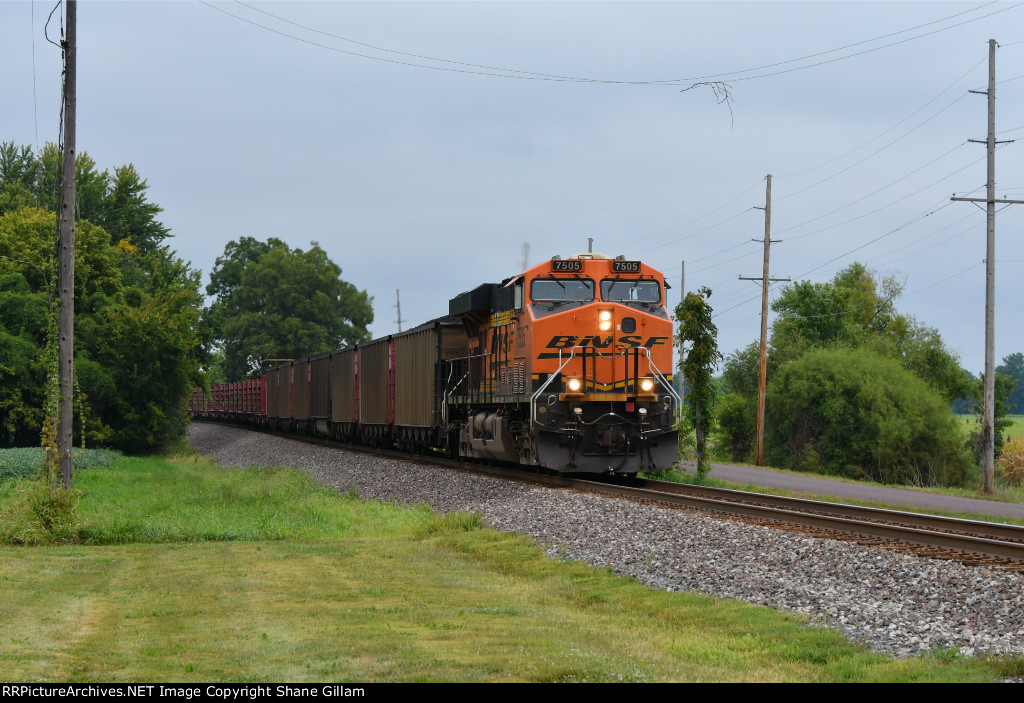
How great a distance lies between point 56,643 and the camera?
26.4 feet

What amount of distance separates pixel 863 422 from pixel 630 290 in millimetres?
28405

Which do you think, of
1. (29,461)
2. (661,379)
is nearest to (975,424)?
(661,379)

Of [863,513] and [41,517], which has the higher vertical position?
[863,513]

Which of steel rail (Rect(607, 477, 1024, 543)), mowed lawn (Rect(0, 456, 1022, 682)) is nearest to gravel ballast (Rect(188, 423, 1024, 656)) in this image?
mowed lawn (Rect(0, 456, 1022, 682))

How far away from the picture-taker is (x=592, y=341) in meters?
20.6

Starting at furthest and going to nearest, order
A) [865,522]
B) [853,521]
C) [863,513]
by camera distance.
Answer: [863,513]
[853,521]
[865,522]

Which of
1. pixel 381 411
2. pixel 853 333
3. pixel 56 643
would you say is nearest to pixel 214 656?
pixel 56 643

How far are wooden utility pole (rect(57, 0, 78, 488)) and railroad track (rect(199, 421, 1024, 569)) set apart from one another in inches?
358

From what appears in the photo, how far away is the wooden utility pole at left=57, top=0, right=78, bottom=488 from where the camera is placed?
16.3 m

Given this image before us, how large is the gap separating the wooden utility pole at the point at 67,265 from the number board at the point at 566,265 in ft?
30.2

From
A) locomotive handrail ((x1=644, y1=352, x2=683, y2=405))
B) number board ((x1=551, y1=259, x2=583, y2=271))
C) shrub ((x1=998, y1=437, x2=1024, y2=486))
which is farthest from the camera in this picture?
shrub ((x1=998, y1=437, x2=1024, y2=486))

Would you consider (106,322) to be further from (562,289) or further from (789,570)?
(789,570)

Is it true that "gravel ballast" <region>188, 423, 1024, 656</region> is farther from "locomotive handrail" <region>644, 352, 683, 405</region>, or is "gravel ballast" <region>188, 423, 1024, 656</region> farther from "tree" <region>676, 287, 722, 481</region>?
"tree" <region>676, 287, 722, 481</region>

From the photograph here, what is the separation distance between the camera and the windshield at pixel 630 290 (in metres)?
21.5
